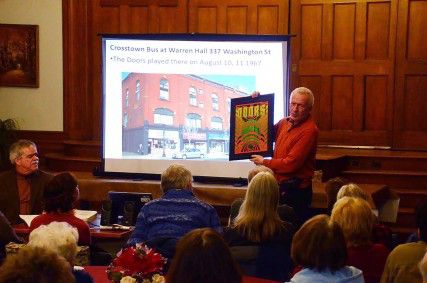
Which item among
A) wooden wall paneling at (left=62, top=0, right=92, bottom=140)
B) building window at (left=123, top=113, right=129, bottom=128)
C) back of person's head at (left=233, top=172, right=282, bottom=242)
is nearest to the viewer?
back of person's head at (left=233, top=172, right=282, bottom=242)

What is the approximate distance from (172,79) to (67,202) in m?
2.42

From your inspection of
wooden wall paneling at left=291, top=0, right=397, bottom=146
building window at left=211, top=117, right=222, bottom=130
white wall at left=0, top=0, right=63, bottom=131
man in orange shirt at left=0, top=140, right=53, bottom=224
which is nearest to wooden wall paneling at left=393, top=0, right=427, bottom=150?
wooden wall paneling at left=291, top=0, right=397, bottom=146

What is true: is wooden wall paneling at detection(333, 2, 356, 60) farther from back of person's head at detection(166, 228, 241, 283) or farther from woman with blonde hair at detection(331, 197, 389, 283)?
back of person's head at detection(166, 228, 241, 283)

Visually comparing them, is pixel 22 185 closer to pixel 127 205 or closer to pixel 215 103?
pixel 127 205

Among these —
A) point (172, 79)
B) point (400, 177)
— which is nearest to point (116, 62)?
point (172, 79)

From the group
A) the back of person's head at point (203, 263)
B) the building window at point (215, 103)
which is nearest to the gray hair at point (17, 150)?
the building window at point (215, 103)

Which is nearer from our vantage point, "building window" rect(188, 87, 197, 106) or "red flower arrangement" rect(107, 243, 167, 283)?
"red flower arrangement" rect(107, 243, 167, 283)

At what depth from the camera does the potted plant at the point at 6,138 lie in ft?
28.7

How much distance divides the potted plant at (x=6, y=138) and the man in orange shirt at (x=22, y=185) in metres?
3.55

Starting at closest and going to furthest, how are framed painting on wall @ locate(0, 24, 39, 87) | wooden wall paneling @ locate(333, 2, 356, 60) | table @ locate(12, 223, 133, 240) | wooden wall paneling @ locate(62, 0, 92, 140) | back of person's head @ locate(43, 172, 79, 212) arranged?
1. back of person's head @ locate(43, 172, 79, 212)
2. table @ locate(12, 223, 133, 240)
3. wooden wall paneling @ locate(333, 2, 356, 60)
4. wooden wall paneling @ locate(62, 0, 92, 140)
5. framed painting on wall @ locate(0, 24, 39, 87)

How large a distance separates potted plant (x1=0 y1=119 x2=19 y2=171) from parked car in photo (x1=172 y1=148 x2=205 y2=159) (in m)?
3.13

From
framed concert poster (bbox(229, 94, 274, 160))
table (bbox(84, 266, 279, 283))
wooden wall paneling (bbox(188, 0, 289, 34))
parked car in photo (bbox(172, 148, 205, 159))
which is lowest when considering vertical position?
table (bbox(84, 266, 279, 283))

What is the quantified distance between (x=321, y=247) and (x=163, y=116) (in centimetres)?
369

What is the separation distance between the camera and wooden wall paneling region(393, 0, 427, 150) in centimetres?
838
